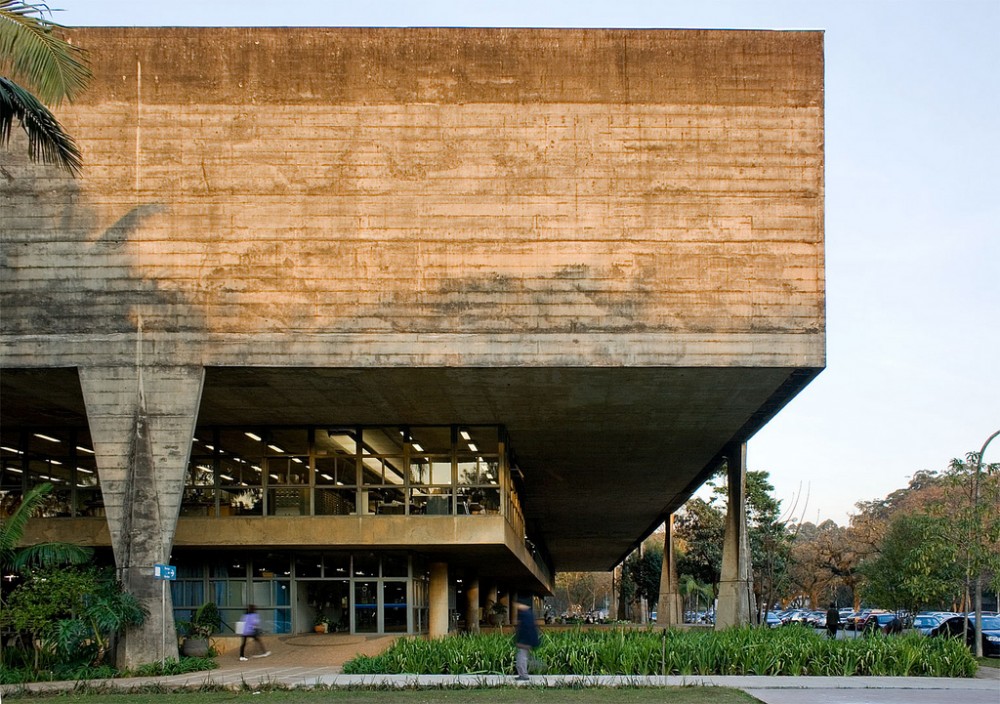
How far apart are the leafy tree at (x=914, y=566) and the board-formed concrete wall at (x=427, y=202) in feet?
34.0

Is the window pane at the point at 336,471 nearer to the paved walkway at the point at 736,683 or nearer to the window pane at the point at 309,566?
the window pane at the point at 309,566

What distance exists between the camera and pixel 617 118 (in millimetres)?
24000

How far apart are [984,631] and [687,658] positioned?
17.2 meters

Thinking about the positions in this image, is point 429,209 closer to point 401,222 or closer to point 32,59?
point 401,222

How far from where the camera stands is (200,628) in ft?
95.8

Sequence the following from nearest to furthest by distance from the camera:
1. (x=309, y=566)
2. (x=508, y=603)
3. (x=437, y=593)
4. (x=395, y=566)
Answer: (x=309, y=566) → (x=395, y=566) → (x=437, y=593) → (x=508, y=603)

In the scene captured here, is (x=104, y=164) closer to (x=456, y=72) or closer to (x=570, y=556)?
(x=456, y=72)

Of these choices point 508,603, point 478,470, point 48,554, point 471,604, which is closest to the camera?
point 48,554

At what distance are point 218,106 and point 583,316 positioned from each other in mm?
9258

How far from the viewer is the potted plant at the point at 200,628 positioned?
27.6 meters

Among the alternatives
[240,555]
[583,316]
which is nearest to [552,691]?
[583,316]

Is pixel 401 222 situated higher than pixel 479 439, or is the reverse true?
pixel 401 222

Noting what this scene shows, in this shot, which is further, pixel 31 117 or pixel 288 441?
pixel 288 441

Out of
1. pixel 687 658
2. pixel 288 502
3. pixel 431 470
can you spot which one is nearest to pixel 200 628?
pixel 288 502
